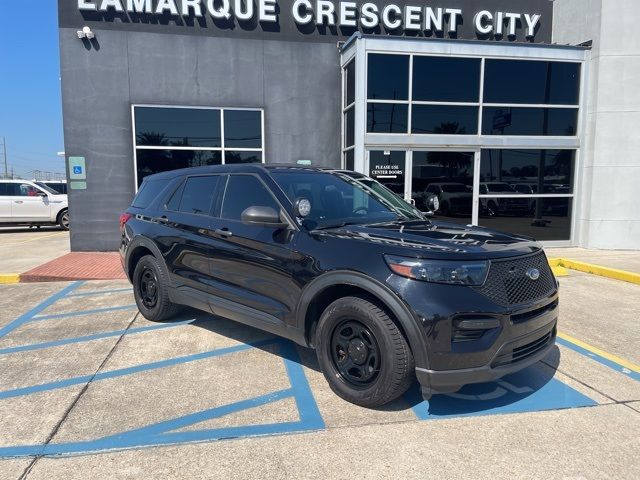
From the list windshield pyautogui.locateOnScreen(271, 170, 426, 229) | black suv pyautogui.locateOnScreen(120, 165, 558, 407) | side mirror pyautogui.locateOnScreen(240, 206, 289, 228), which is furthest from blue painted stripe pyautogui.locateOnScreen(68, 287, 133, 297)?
side mirror pyautogui.locateOnScreen(240, 206, 289, 228)

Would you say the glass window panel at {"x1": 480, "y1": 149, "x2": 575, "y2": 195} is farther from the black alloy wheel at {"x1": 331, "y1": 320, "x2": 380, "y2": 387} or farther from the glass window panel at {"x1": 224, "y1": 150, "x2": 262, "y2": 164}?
the black alloy wheel at {"x1": 331, "y1": 320, "x2": 380, "y2": 387}

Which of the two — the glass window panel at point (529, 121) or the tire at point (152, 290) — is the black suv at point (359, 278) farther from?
the glass window panel at point (529, 121)

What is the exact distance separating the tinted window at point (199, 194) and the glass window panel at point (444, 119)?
22.3 ft

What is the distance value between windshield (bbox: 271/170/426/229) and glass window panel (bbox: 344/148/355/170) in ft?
20.4

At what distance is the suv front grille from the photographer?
3.10 meters

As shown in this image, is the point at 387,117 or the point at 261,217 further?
the point at 387,117

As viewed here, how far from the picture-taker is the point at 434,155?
10711 millimetres

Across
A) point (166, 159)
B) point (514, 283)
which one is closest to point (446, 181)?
point (166, 159)

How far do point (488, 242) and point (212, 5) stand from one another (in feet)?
31.4

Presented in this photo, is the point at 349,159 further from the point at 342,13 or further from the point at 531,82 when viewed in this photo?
the point at 531,82

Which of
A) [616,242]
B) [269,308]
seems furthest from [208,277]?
[616,242]

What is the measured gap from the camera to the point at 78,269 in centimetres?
877

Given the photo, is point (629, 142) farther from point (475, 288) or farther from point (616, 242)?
point (475, 288)

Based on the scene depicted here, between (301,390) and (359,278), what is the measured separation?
110 cm
